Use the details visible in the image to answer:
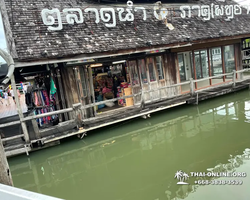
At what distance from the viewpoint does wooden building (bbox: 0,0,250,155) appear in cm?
727

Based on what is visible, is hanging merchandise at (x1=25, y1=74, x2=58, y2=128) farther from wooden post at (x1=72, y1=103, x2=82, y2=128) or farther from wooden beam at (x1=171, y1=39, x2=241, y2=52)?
wooden beam at (x1=171, y1=39, x2=241, y2=52)

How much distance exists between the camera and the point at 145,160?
534 cm

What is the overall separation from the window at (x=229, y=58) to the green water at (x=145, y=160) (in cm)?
441

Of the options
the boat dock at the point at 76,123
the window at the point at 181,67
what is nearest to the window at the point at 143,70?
→ the boat dock at the point at 76,123

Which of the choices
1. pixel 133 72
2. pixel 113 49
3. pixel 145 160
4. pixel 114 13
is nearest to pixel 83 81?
pixel 113 49

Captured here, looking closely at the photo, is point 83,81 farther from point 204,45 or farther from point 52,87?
point 204,45

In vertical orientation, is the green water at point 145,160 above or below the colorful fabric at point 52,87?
below

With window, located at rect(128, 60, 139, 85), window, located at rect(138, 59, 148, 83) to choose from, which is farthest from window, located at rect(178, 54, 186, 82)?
window, located at rect(128, 60, 139, 85)

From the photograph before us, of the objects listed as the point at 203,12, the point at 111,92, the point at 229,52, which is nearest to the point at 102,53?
the point at 111,92

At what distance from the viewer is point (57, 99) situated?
810 centimetres

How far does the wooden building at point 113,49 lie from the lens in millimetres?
7273

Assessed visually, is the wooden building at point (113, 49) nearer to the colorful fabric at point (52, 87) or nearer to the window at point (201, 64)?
the window at point (201, 64)

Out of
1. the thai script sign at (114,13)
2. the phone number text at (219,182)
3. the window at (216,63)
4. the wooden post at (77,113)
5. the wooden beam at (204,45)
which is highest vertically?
the thai script sign at (114,13)

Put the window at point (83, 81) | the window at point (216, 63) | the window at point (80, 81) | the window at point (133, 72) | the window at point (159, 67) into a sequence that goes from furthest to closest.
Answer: the window at point (216, 63) → the window at point (159, 67) → the window at point (133, 72) → the window at point (83, 81) → the window at point (80, 81)
